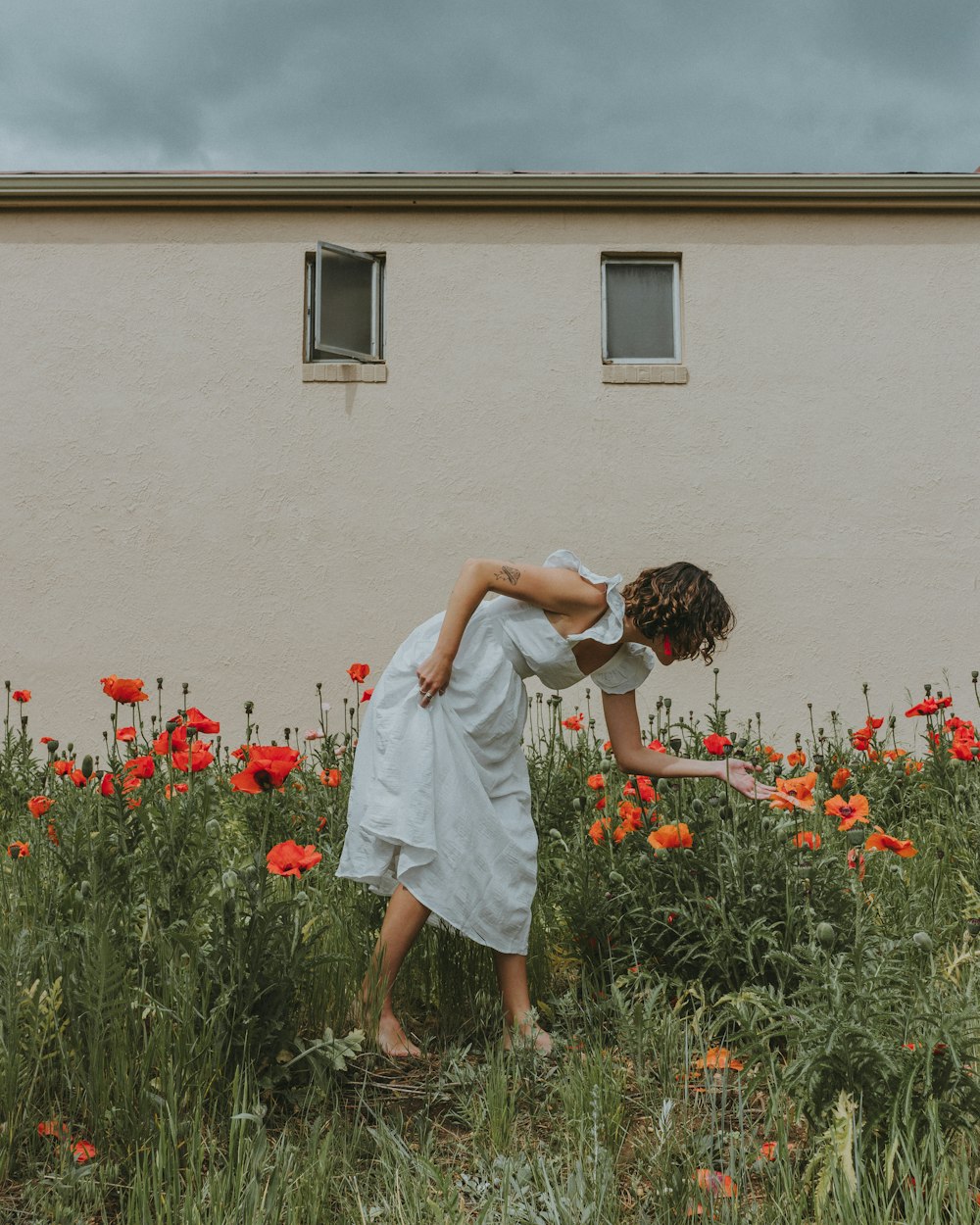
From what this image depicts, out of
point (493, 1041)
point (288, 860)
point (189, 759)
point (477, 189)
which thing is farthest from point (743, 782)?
point (477, 189)

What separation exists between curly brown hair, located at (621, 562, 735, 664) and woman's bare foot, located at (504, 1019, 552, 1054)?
108cm

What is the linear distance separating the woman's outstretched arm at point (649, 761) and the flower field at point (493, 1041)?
0.38 feet

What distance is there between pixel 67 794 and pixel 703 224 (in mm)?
6660

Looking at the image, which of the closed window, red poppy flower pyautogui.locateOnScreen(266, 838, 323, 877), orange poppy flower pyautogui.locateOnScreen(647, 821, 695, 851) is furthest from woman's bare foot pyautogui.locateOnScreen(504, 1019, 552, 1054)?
the closed window

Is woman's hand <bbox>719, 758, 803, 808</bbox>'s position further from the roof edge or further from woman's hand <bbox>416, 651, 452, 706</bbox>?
the roof edge

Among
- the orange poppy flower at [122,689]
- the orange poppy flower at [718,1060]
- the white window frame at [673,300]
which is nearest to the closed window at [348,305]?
the white window frame at [673,300]

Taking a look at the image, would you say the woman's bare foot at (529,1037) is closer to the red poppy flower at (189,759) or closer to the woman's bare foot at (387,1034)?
the woman's bare foot at (387,1034)

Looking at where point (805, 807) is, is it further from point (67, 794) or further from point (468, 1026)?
point (67, 794)

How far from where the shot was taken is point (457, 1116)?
2.29 m

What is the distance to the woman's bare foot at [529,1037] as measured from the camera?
2.46m

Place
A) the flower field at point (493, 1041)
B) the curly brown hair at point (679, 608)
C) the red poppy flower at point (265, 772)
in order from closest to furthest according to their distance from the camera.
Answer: the flower field at point (493, 1041) < the red poppy flower at point (265, 772) < the curly brown hair at point (679, 608)

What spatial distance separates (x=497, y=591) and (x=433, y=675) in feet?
0.98

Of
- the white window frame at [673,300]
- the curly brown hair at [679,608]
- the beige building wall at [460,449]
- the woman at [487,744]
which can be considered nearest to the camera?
the woman at [487,744]

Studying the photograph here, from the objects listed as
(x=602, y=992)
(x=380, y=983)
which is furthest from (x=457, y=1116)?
(x=602, y=992)
